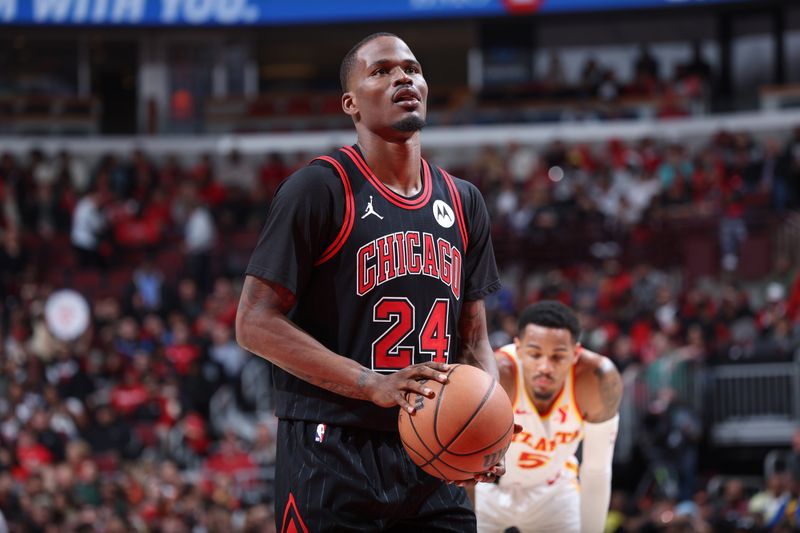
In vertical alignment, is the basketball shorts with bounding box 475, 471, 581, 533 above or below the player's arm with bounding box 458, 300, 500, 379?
below

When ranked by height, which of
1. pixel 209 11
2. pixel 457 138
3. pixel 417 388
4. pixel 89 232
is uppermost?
pixel 209 11

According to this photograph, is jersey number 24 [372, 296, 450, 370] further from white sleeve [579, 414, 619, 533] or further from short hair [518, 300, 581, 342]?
white sleeve [579, 414, 619, 533]

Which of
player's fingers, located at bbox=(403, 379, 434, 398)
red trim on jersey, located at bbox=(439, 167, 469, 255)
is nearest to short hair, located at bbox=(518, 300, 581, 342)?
red trim on jersey, located at bbox=(439, 167, 469, 255)

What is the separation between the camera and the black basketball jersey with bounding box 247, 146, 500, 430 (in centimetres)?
386

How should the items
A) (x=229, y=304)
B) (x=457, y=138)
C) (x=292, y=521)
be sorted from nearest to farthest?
(x=292, y=521) → (x=229, y=304) → (x=457, y=138)

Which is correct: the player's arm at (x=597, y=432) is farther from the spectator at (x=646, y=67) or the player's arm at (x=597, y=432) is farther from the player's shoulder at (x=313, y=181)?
the spectator at (x=646, y=67)

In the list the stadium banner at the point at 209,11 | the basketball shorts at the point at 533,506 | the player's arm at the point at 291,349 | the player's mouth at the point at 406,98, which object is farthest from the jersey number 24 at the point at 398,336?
the stadium banner at the point at 209,11

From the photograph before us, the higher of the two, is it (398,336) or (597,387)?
(398,336)

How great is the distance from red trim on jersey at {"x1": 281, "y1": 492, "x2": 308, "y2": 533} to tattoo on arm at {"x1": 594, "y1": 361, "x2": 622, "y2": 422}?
2601mm

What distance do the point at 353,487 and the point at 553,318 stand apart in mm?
2408

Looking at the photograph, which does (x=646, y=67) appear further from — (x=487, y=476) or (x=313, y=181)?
(x=487, y=476)

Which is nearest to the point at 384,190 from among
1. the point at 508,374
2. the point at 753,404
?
the point at 508,374

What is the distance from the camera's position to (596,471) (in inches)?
240

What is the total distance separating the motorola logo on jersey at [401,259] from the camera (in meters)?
3.93
